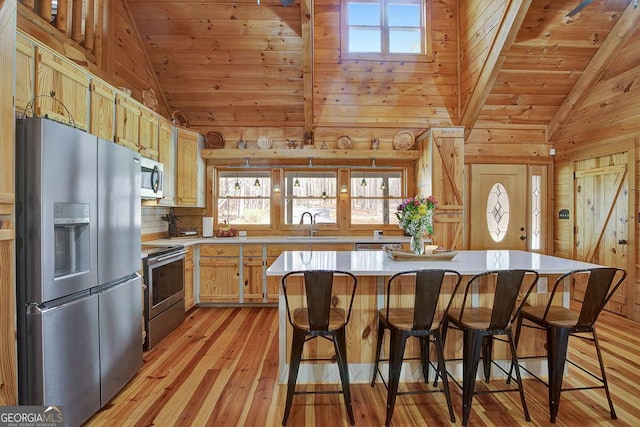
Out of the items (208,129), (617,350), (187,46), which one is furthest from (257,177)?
(617,350)

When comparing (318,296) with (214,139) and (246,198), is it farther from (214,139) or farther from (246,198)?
(214,139)

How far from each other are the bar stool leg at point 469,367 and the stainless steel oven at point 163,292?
110 inches

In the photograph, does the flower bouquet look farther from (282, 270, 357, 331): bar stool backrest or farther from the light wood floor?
the light wood floor

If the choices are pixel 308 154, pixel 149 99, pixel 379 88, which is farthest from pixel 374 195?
pixel 149 99

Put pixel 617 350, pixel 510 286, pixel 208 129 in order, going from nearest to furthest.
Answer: pixel 510 286, pixel 617 350, pixel 208 129

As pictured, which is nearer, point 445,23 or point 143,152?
point 143,152

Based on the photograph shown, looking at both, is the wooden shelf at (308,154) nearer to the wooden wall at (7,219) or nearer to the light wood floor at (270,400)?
the light wood floor at (270,400)

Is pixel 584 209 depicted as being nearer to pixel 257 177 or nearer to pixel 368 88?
pixel 368 88

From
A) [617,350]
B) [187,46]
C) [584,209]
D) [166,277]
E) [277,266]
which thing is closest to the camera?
[277,266]

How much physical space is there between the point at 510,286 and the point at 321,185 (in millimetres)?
3537

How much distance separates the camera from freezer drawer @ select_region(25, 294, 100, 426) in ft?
5.67

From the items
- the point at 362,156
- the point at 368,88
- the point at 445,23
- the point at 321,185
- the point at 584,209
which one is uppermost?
the point at 445,23

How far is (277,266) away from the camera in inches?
92.7

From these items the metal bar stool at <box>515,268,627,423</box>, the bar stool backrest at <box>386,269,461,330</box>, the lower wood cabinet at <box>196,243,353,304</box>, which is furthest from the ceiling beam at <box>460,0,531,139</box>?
the bar stool backrest at <box>386,269,461,330</box>
